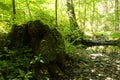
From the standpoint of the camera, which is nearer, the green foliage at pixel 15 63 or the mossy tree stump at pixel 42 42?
the green foliage at pixel 15 63

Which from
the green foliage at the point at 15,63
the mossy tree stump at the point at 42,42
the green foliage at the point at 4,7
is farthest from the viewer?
the green foliage at the point at 4,7

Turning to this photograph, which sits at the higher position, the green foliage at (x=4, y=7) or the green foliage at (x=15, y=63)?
the green foliage at (x=4, y=7)

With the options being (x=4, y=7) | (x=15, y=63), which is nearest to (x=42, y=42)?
(x=15, y=63)

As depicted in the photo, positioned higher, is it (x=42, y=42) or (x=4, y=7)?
(x=4, y=7)

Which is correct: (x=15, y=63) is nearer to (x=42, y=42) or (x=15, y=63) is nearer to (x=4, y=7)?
(x=42, y=42)

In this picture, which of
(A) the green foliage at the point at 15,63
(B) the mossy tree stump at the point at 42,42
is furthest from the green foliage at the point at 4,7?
(A) the green foliage at the point at 15,63

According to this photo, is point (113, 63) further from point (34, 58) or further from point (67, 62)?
point (34, 58)

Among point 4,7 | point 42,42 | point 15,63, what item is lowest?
point 15,63

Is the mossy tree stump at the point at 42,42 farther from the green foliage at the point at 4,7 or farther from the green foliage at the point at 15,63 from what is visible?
the green foliage at the point at 4,7

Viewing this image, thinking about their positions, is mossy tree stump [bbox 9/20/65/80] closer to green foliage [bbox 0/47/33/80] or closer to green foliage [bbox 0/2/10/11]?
green foliage [bbox 0/47/33/80]

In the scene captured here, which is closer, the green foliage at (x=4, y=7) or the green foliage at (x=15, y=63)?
the green foliage at (x=15, y=63)

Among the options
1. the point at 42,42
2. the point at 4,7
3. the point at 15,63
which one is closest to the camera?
the point at 15,63

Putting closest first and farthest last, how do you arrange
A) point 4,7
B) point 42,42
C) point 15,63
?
point 15,63
point 42,42
point 4,7

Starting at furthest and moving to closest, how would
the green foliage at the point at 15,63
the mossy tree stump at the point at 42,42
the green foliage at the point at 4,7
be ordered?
the green foliage at the point at 4,7 < the mossy tree stump at the point at 42,42 < the green foliage at the point at 15,63
